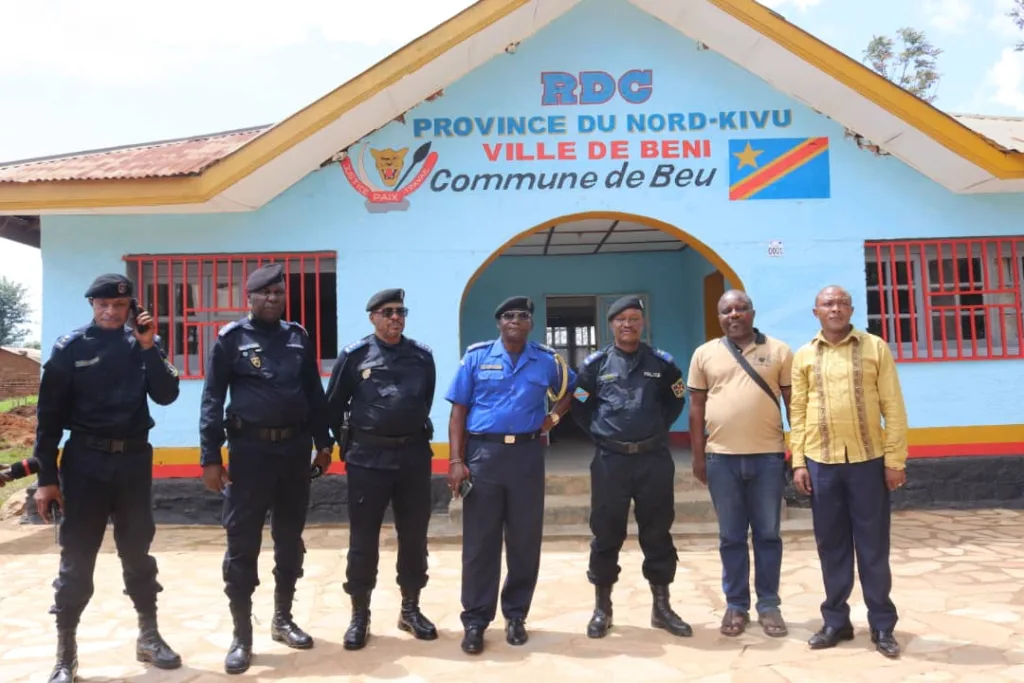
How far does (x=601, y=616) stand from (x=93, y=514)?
8.50 ft

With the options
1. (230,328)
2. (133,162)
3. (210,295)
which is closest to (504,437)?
(230,328)

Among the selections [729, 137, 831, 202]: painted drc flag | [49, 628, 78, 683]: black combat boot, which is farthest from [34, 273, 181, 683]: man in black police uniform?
[729, 137, 831, 202]: painted drc flag

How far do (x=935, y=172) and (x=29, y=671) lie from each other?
7.86 meters

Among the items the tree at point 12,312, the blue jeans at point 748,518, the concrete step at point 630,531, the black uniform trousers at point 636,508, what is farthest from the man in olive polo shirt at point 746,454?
the tree at point 12,312

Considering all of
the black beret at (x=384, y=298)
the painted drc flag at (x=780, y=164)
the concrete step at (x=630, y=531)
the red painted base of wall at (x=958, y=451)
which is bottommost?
the concrete step at (x=630, y=531)

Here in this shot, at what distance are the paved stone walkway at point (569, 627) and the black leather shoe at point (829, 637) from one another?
0.19ft

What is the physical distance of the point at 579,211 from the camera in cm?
696

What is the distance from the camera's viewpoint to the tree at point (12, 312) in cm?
4662

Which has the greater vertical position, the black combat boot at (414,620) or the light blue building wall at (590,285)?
the light blue building wall at (590,285)

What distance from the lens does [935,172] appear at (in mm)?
6926

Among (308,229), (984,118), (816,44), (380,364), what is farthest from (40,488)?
(984,118)

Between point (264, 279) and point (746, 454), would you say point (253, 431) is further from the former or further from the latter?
point (746, 454)

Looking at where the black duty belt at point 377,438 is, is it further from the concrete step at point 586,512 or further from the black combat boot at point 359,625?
the concrete step at point 586,512

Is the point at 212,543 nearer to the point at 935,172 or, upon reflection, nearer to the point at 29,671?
the point at 29,671
